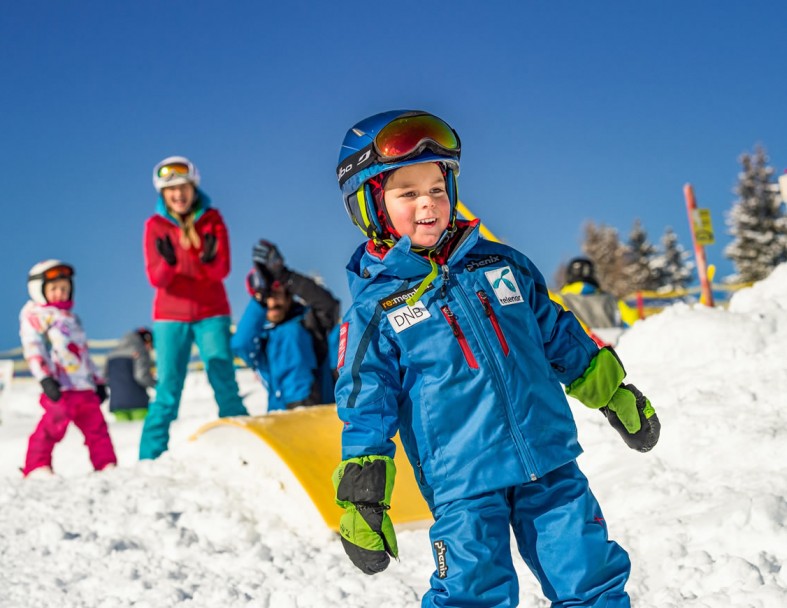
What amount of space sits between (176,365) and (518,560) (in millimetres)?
3074

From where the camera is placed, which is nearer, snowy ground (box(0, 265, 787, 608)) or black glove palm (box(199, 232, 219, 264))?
snowy ground (box(0, 265, 787, 608))

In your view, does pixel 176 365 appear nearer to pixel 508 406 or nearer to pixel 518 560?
pixel 518 560

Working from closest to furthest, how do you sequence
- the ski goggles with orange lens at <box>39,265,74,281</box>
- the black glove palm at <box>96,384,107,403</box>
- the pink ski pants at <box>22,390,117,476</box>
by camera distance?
1. the pink ski pants at <box>22,390,117,476</box>
2. the ski goggles with orange lens at <box>39,265,74,281</box>
3. the black glove palm at <box>96,384,107,403</box>

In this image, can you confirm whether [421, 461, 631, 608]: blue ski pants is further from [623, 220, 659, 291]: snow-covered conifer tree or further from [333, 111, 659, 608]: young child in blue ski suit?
[623, 220, 659, 291]: snow-covered conifer tree

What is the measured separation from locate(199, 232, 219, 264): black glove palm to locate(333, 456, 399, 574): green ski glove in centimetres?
384

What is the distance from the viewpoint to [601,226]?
50000 millimetres

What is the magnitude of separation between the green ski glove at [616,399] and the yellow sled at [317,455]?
175cm

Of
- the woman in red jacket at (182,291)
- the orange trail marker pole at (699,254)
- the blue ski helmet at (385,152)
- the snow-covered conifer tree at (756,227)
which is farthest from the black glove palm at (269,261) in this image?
the snow-covered conifer tree at (756,227)

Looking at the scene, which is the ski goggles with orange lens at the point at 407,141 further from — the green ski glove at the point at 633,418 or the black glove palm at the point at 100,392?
the black glove palm at the point at 100,392

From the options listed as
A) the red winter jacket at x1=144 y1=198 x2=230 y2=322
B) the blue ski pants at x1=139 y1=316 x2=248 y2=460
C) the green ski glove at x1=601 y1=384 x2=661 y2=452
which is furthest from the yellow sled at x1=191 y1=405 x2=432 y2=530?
the green ski glove at x1=601 y1=384 x2=661 y2=452

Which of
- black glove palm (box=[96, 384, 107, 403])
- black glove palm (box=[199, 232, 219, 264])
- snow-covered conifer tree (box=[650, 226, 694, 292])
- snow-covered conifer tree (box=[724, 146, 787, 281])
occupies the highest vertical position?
black glove palm (box=[199, 232, 219, 264])

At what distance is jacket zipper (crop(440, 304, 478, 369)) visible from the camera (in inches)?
82.5

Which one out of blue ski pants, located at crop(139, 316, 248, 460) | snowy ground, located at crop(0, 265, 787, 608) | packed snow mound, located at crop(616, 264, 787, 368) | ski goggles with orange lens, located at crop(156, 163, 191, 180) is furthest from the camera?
ski goggles with orange lens, located at crop(156, 163, 191, 180)

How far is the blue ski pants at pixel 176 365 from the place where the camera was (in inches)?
214
